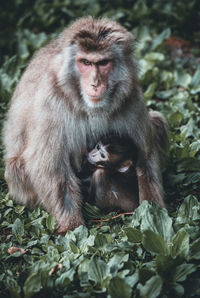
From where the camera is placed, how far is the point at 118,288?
12.7ft

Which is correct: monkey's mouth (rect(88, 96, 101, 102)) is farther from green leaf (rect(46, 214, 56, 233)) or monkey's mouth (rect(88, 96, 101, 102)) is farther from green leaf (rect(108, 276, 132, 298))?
green leaf (rect(108, 276, 132, 298))

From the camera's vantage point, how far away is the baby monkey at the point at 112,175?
17.2 feet

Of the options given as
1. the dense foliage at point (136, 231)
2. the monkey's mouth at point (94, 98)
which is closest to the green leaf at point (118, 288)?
the dense foliage at point (136, 231)

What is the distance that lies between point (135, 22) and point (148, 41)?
698 mm

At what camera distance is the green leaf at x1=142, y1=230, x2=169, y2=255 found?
430 centimetres

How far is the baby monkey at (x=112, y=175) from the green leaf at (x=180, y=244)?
4.01 ft

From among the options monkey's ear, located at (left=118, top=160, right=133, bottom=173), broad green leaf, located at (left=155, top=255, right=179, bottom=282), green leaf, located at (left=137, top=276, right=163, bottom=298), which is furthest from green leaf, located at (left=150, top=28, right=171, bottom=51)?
green leaf, located at (left=137, top=276, right=163, bottom=298)

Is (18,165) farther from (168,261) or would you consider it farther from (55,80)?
(168,261)

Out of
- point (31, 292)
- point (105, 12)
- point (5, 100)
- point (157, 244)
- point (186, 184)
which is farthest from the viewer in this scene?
point (105, 12)

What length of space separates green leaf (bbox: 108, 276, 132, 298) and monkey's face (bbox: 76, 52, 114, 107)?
178 cm

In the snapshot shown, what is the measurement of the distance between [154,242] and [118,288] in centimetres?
63

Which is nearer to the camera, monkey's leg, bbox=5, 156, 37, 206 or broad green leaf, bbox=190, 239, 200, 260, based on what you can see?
broad green leaf, bbox=190, 239, 200, 260

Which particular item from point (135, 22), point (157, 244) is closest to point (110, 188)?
point (157, 244)

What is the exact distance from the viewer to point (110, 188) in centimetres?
538
